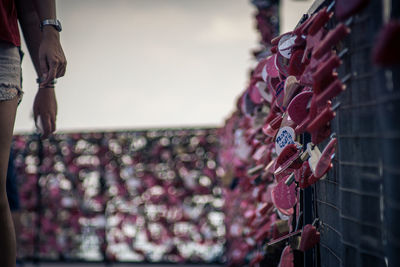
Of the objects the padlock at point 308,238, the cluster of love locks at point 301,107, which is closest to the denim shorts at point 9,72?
the cluster of love locks at point 301,107

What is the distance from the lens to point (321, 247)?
3.67ft

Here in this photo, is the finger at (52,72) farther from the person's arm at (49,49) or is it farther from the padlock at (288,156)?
the padlock at (288,156)

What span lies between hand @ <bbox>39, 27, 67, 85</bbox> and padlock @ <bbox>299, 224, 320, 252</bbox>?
793 millimetres

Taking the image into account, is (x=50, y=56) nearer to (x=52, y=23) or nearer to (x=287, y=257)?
(x=52, y=23)

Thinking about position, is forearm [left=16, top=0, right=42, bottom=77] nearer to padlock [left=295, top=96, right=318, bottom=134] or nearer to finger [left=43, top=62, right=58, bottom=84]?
finger [left=43, top=62, right=58, bottom=84]

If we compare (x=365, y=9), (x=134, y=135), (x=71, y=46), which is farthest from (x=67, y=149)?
(x=365, y=9)

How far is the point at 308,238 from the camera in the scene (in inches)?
41.4

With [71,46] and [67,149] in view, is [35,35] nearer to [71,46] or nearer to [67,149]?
[67,149]

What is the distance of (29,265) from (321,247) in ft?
13.4

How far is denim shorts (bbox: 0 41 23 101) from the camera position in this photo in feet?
3.88

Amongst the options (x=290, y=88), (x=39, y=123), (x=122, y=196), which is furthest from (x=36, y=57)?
(x=122, y=196)

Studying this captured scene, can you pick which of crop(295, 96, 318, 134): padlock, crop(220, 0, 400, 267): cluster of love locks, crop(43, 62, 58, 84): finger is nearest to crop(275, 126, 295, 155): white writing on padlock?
crop(220, 0, 400, 267): cluster of love locks

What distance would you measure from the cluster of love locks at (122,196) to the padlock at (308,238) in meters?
3.28

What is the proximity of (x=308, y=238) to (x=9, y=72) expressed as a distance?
2.81 feet
